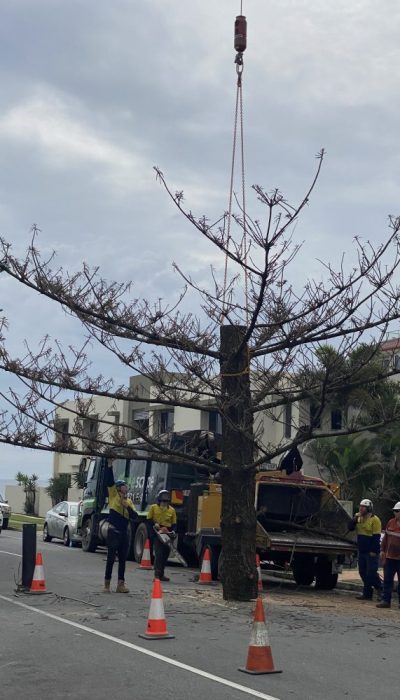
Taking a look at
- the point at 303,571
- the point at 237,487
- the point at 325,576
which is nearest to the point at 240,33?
the point at 237,487

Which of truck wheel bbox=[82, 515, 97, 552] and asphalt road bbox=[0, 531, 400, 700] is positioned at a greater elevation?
truck wheel bbox=[82, 515, 97, 552]

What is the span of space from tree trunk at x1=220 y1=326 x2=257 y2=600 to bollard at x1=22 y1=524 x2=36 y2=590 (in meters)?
2.91

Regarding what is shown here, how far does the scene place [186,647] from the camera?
10.0 metres

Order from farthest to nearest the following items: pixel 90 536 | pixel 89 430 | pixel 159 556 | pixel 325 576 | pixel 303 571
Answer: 1. pixel 90 536
2. pixel 303 571
3. pixel 325 576
4. pixel 159 556
5. pixel 89 430

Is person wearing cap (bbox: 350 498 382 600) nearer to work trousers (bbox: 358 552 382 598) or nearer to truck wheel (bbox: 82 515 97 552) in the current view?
work trousers (bbox: 358 552 382 598)

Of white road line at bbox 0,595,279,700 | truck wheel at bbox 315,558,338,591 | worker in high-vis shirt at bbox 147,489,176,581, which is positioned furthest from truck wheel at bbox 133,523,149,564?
white road line at bbox 0,595,279,700

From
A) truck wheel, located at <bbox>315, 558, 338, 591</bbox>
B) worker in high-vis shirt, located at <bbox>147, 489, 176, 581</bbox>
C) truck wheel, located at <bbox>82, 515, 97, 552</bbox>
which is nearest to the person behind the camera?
worker in high-vis shirt, located at <bbox>147, 489, 176, 581</bbox>

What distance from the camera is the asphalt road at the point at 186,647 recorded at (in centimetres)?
806

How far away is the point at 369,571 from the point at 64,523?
50.5ft

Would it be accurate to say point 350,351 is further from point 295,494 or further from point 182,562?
point 182,562

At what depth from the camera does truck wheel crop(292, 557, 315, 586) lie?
19.2 m

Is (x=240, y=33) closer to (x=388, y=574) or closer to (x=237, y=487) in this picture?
(x=237, y=487)

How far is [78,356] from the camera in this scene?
14258 mm

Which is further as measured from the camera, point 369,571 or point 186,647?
point 369,571
